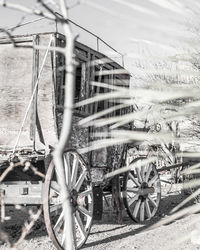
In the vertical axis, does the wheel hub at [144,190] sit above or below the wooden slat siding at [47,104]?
below

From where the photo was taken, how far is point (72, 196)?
5277mm

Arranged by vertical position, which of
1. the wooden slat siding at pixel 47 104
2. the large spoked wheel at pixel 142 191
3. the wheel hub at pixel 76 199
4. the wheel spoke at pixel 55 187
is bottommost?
the large spoked wheel at pixel 142 191

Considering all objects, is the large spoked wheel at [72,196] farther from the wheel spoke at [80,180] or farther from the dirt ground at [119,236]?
the dirt ground at [119,236]

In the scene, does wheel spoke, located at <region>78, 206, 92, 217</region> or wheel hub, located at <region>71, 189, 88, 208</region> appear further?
wheel spoke, located at <region>78, 206, 92, 217</region>

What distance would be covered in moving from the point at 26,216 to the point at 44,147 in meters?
3.83

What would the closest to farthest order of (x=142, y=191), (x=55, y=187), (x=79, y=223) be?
(x=55, y=187) < (x=79, y=223) < (x=142, y=191)

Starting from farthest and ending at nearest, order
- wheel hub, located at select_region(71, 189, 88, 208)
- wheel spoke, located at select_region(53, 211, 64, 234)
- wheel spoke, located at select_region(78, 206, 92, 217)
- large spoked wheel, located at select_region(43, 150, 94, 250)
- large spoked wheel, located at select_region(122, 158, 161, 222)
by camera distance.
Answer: large spoked wheel, located at select_region(122, 158, 161, 222) → wheel spoke, located at select_region(78, 206, 92, 217) → wheel hub, located at select_region(71, 189, 88, 208) → wheel spoke, located at select_region(53, 211, 64, 234) → large spoked wheel, located at select_region(43, 150, 94, 250)

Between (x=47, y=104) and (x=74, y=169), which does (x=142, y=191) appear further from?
(x=47, y=104)

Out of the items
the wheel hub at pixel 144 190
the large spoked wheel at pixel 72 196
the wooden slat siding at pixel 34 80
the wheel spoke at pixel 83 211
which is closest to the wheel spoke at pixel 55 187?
the large spoked wheel at pixel 72 196

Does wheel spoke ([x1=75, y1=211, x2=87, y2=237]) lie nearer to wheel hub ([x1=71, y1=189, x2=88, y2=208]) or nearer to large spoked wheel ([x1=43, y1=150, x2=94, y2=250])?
large spoked wheel ([x1=43, y1=150, x2=94, y2=250])

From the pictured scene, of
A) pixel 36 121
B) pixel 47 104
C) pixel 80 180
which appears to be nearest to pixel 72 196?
pixel 80 180

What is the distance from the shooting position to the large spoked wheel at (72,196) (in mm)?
4715

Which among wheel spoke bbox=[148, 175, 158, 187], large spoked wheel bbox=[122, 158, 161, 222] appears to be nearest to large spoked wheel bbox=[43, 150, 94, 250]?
large spoked wheel bbox=[122, 158, 161, 222]

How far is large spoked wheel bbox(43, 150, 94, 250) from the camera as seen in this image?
4.71 m
